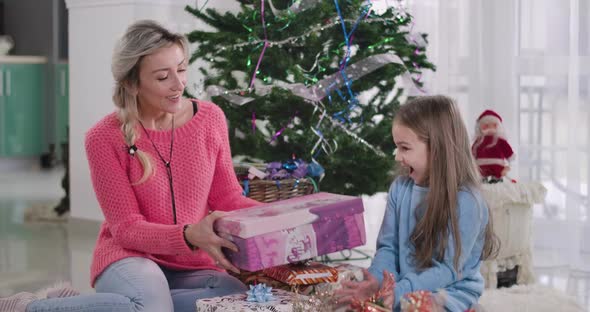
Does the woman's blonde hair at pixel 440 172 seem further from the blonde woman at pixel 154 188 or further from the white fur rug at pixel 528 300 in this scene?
the white fur rug at pixel 528 300

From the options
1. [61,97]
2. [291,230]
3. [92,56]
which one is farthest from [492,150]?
[61,97]

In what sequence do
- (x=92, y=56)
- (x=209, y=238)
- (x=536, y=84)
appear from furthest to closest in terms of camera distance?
1. (x=92, y=56)
2. (x=536, y=84)
3. (x=209, y=238)

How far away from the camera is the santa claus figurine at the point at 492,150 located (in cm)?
313

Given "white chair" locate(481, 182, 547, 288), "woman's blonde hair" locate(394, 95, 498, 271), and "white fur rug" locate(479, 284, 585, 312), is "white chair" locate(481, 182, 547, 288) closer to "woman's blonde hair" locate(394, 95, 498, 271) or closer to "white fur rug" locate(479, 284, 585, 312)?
"white fur rug" locate(479, 284, 585, 312)

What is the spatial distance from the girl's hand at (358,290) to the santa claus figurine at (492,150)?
1.31 meters

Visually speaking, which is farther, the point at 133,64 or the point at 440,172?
the point at 133,64

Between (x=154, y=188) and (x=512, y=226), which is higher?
(x=154, y=188)

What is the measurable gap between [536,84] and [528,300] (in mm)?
1158

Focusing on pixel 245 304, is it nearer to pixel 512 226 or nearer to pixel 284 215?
pixel 284 215

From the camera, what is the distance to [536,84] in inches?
146

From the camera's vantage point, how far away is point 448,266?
1.93m

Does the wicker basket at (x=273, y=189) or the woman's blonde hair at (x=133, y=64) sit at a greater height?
the woman's blonde hair at (x=133, y=64)

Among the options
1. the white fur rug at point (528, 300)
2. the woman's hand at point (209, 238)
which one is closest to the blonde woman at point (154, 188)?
the woman's hand at point (209, 238)

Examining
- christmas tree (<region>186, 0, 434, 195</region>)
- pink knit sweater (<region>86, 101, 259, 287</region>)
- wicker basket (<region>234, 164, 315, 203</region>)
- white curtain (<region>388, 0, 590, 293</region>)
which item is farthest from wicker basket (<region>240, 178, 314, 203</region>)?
white curtain (<region>388, 0, 590, 293</region>)
